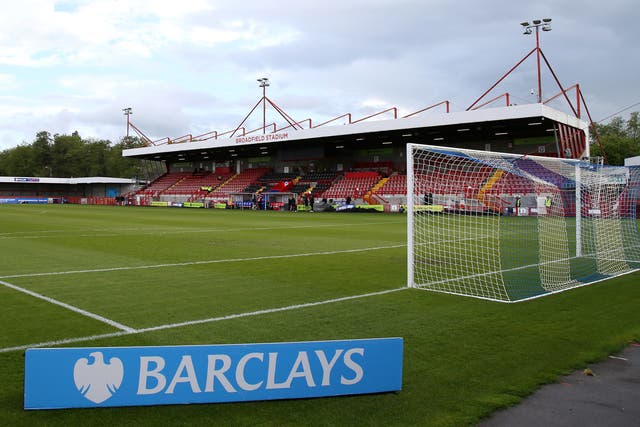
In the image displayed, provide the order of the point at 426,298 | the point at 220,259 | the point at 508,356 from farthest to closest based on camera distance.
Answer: the point at 220,259, the point at 426,298, the point at 508,356

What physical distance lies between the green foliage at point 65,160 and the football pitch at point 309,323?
100522 mm

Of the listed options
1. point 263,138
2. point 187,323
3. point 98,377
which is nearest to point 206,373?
point 98,377

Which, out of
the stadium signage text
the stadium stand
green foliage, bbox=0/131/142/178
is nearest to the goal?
the stadium stand

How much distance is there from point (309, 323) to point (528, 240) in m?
12.4

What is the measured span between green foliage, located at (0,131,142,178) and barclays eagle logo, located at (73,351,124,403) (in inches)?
4178

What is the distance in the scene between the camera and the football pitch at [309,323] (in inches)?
139

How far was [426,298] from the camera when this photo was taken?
291 inches

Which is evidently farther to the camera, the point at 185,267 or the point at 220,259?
the point at 220,259

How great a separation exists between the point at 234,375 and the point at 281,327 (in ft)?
6.75

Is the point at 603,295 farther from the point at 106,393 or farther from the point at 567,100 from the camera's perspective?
the point at 567,100

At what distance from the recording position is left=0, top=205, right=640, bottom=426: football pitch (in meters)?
3.54

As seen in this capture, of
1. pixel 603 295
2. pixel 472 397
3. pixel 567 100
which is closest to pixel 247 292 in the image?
pixel 472 397

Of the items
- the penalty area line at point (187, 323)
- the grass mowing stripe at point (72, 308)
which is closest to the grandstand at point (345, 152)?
the penalty area line at point (187, 323)

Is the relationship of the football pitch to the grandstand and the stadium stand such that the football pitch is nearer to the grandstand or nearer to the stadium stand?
the grandstand
